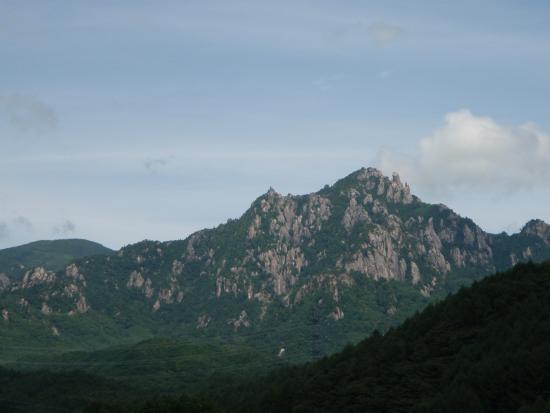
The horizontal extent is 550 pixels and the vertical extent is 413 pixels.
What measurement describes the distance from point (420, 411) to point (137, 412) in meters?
62.7

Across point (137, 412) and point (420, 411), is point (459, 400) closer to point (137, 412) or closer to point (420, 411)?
point (420, 411)

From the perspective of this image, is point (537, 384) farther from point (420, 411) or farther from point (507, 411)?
point (420, 411)

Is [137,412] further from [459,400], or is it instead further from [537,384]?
[537,384]

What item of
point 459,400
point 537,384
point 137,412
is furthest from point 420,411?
point 137,412

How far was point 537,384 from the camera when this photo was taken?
19988 centimetres

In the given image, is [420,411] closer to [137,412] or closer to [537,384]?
[537,384]

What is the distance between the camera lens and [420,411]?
195625 millimetres

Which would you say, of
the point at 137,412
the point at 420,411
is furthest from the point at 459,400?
the point at 137,412

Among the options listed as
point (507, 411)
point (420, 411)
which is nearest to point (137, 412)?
point (420, 411)

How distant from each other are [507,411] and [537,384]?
30.4ft

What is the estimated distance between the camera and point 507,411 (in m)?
198

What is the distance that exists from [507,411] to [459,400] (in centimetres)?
1482

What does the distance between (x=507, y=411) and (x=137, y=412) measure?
82.4 meters
